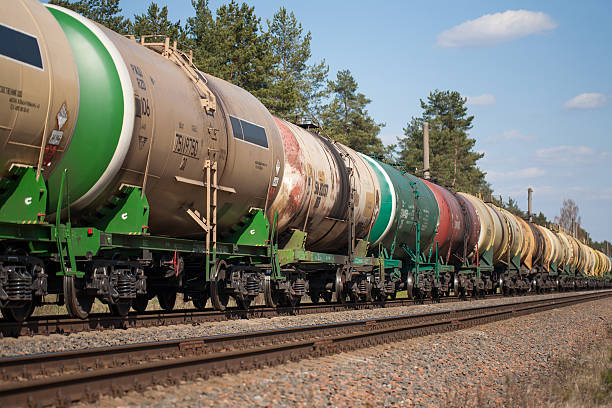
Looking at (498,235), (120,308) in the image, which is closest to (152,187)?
(120,308)

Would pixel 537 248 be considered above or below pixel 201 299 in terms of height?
above

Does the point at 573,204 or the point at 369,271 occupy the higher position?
the point at 573,204

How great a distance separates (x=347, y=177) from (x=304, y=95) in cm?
3423

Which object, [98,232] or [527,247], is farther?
[527,247]

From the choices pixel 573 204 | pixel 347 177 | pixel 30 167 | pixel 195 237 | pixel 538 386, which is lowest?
pixel 538 386

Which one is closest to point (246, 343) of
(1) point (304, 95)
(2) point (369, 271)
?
(2) point (369, 271)

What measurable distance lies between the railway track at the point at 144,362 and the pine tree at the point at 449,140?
58628 mm

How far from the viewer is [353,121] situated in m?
60.0

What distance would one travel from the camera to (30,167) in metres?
7.75

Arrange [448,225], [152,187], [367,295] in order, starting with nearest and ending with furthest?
[152,187], [367,295], [448,225]

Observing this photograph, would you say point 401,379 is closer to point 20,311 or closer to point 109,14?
point 20,311

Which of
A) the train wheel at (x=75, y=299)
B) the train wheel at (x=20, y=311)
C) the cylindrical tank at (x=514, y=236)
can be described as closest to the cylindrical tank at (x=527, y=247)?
the cylindrical tank at (x=514, y=236)

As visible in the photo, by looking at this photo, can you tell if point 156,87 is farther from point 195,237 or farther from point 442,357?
point 442,357

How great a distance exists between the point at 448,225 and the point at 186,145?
1596 cm
